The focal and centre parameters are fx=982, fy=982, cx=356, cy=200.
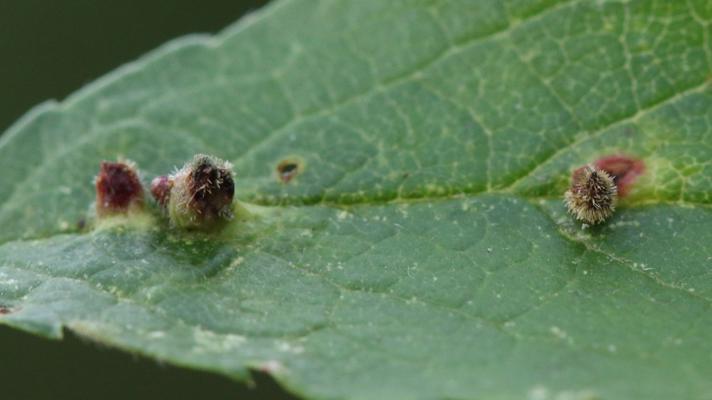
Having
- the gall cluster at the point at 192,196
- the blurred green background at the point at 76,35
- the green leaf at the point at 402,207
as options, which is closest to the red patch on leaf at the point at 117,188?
the gall cluster at the point at 192,196

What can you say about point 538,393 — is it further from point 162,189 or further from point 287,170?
point 162,189

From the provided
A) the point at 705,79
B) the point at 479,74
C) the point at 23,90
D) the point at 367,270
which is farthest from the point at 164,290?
the point at 23,90

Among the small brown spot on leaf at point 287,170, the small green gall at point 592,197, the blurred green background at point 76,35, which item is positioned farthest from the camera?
the blurred green background at point 76,35

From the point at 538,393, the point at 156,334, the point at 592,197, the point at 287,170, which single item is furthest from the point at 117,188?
the point at 538,393

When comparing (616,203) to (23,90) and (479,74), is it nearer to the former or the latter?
(479,74)

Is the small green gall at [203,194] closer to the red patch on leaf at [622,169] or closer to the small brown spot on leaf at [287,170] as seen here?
the small brown spot on leaf at [287,170]

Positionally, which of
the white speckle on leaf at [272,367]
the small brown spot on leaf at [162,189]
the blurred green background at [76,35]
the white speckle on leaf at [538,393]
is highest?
the blurred green background at [76,35]

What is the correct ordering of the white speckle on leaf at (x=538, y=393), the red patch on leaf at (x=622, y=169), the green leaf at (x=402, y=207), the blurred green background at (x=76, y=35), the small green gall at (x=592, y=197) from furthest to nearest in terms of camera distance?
the blurred green background at (x=76, y=35) → the red patch on leaf at (x=622, y=169) → the small green gall at (x=592, y=197) → the green leaf at (x=402, y=207) → the white speckle on leaf at (x=538, y=393)
